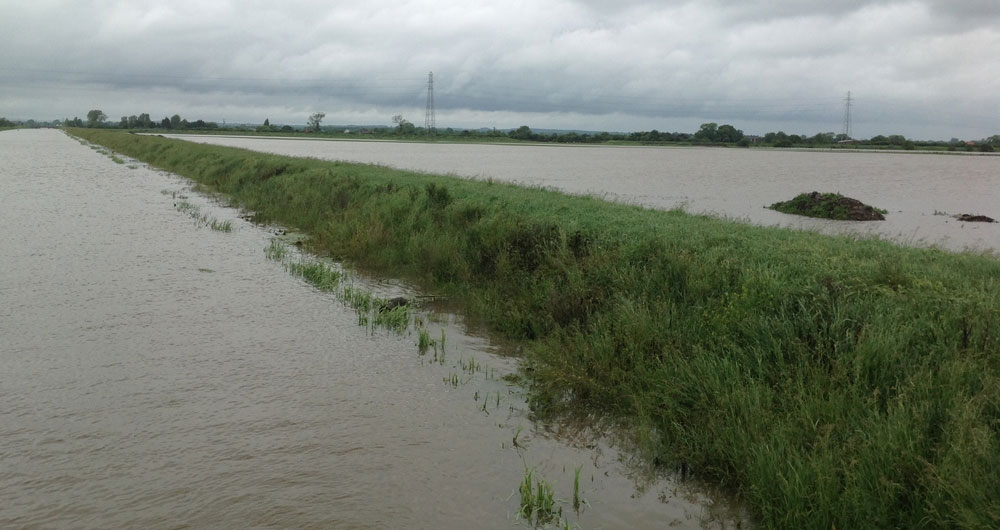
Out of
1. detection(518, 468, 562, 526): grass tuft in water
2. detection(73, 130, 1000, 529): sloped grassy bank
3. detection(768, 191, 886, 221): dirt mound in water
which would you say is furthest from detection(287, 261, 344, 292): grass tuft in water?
detection(768, 191, 886, 221): dirt mound in water

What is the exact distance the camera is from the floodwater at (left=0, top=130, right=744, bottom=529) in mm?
5398

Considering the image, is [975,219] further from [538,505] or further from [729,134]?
[729,134]

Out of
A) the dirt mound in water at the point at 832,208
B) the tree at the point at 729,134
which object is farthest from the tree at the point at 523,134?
the dirt mound in water at the point at 832,208

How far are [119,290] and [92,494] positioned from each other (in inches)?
300

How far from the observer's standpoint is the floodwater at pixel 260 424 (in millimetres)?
5398

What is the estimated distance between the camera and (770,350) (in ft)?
21.8

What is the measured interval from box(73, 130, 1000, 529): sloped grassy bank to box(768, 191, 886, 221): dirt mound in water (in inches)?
493

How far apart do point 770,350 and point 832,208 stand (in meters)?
19.9

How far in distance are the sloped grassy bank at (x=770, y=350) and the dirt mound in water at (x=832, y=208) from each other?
1252 centimetres

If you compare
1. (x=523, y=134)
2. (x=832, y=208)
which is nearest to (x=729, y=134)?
(x=523, y=134)

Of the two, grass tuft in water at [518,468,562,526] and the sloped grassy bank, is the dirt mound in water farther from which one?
grass tuft in water at [518,468,562,526]

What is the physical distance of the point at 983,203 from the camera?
1141 inches

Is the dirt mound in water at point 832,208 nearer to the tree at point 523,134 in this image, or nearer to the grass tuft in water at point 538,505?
the grass tuft in water at point 538,505

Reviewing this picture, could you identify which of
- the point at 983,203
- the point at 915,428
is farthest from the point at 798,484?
A: the point at 983,203
